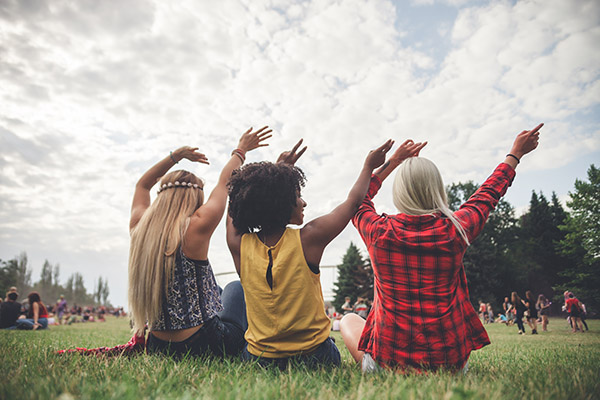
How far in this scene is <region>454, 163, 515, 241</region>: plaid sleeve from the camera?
2357 millimetres

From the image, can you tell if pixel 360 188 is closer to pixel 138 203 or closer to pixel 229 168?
pixel 229 168

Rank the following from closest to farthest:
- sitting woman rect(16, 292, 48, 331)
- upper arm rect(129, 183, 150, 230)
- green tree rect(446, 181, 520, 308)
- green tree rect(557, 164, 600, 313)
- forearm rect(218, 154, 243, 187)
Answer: forearm rect(218, 154, 243, 187) < upper arm rect(129, 183, 150, 230) < sitting woman rect(16, 292, 48, 331) < green tree rect(557, 164, 600, 313) < green tree rect(446, 181, 520, 308)

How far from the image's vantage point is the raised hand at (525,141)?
9.12ft

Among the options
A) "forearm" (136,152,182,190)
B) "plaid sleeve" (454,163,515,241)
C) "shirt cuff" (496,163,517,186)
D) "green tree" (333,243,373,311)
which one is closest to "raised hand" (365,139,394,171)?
"plaid sleeve" (454,163,515,241)

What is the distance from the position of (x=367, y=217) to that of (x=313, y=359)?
44.3 inches

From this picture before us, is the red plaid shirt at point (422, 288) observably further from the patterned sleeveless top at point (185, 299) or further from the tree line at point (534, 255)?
the tree line at point (534, 255)

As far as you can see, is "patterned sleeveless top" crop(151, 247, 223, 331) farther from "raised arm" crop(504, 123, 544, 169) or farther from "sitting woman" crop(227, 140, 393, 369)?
"raised arm" crop(504, 123, 544, 169)

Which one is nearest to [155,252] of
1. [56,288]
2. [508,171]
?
[508,171]

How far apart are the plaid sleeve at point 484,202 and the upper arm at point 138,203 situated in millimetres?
2814

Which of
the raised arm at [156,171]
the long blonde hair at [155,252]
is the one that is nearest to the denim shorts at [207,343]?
the long blonde hair at [155,252]

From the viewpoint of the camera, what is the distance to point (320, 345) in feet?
8.59

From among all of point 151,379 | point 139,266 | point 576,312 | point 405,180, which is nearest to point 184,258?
point 139,266

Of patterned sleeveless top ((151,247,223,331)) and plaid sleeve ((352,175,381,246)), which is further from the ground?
plaid sleeve ((352,175,381,246))

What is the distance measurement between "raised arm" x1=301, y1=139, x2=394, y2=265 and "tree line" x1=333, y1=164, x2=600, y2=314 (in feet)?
139
